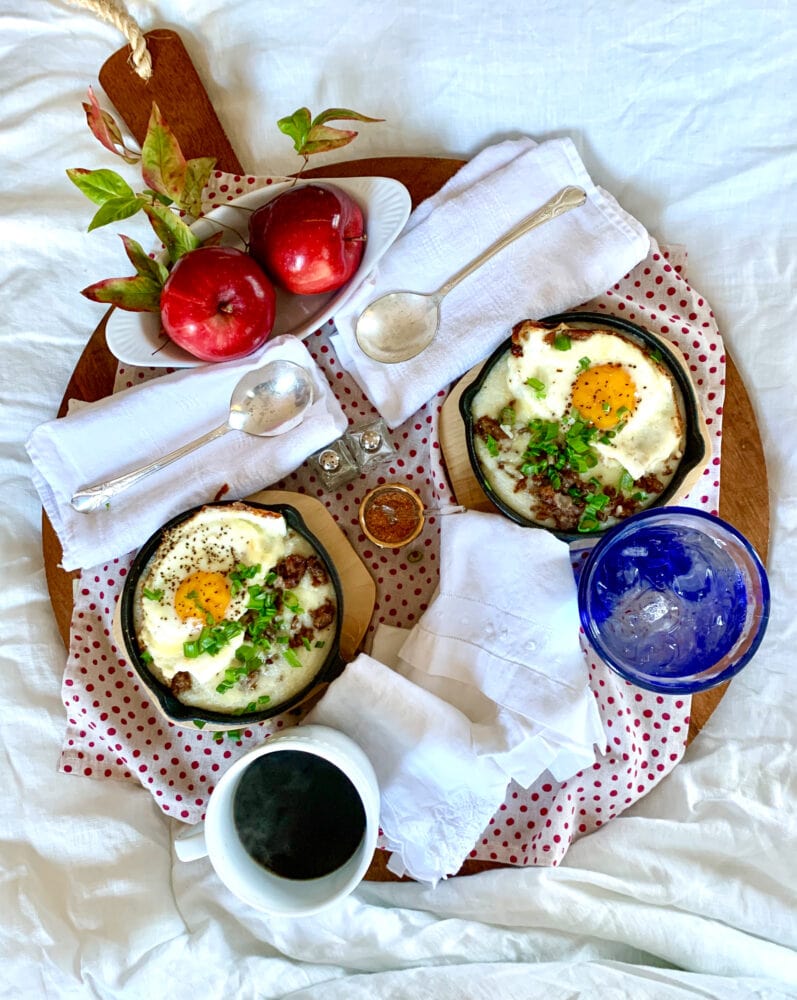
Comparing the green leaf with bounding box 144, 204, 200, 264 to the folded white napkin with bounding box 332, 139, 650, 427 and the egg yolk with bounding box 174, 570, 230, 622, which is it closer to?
the folded white napkin with bounding box 332, 139, 650, 427

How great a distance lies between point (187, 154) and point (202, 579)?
0.98m

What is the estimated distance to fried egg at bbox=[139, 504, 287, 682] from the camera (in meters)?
1.79

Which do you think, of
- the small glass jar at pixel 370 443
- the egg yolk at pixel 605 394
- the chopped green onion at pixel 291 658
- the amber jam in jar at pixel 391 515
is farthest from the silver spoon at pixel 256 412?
the egg yolk at pixel 605 394

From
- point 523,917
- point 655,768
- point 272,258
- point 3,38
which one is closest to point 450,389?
point 272,258

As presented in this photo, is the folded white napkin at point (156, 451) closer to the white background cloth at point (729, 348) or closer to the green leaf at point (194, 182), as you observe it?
the white background cloth at point (729, 348)

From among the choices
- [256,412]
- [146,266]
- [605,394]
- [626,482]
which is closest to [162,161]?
[146,266]

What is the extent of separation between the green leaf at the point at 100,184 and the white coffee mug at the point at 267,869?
113 centimetres

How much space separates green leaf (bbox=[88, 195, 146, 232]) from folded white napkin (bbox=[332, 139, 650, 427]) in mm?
467

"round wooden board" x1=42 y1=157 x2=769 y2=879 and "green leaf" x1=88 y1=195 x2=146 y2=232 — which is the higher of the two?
"green leaf" x1=88 y1=195 x2=146 y2=232

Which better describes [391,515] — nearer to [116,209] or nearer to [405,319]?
[405,319]

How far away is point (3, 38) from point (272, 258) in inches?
35.8

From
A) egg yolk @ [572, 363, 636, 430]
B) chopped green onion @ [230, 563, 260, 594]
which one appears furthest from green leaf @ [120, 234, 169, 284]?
egg yolk @ [572, 363, 636, 430]

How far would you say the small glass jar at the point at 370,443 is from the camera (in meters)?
1.95

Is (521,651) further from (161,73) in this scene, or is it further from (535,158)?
(161,73)
